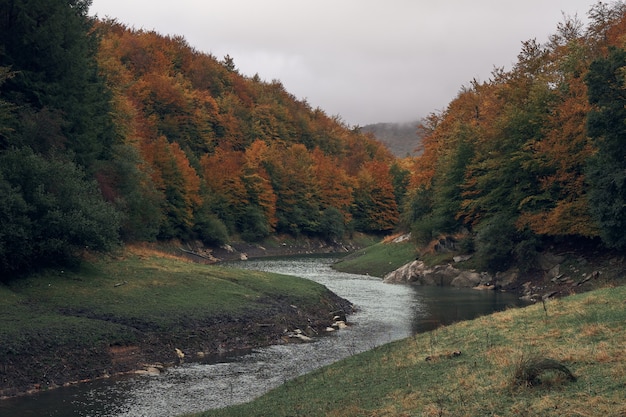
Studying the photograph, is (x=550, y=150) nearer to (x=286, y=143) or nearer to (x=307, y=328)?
(x=307, y=328)

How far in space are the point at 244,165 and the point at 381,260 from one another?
161 ft

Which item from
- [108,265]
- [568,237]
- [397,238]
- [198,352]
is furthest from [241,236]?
[198,352]

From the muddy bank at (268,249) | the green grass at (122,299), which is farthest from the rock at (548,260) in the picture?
the muddy bank at (268,249)

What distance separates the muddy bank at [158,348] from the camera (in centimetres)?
2558

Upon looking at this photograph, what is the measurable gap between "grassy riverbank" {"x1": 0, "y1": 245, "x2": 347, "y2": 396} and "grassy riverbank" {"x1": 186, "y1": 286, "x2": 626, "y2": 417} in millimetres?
9370

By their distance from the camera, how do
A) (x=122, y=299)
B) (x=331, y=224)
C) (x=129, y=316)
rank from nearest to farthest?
(x=129, y=316), (x=122, y=299), (x=331, y=224)

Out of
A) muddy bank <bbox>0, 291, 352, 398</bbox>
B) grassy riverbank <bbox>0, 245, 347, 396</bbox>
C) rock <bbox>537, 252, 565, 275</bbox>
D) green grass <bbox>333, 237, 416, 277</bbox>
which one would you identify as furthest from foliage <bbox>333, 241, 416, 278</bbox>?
muddy bank <bbox>0, 291, 352, 398</bbox>

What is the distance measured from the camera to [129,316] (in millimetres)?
33031

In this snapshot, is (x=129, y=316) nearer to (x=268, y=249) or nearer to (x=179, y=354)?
(x=179, y=354)

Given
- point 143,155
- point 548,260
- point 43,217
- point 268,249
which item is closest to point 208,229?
point 143,155

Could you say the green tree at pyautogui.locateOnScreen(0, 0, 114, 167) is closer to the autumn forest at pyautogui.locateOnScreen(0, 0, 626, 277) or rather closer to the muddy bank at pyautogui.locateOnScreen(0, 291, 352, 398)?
the autumn forest at pyautogui.locateOnScreen(0, 0, 626, 277)

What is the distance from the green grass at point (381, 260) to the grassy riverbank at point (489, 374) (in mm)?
53797

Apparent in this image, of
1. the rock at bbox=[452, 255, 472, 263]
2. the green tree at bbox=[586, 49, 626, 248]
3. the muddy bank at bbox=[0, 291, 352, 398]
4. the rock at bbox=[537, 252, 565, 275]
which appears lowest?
the muddy bank at bbox=[0, 291, 352, 398]

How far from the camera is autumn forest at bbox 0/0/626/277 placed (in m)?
36.7
